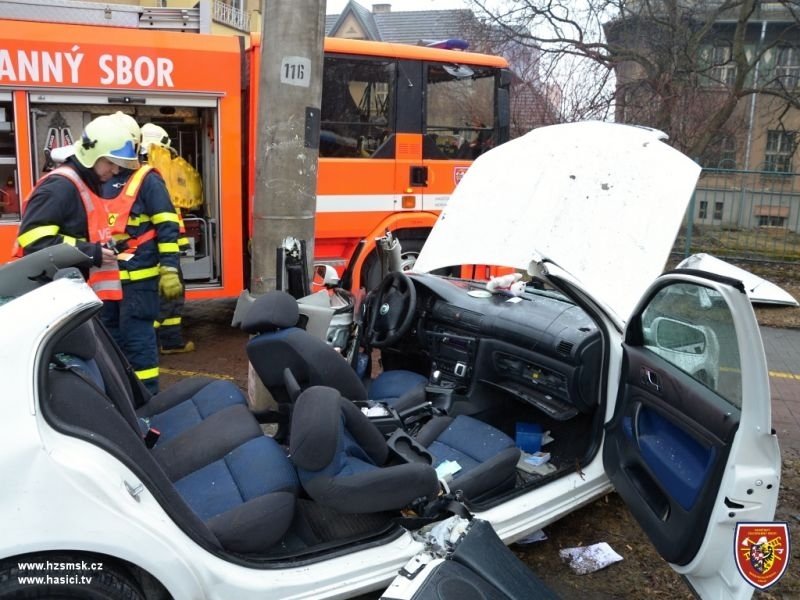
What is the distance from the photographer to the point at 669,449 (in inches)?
106

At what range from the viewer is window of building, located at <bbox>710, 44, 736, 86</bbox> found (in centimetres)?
1446

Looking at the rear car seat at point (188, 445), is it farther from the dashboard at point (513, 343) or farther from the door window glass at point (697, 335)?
the door window glass at point (697, 335)

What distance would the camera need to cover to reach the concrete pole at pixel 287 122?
150 inches

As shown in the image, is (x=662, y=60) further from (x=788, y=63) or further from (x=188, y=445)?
(x=188, y=445)

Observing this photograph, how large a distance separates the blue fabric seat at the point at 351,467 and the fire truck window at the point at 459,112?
4698 mm

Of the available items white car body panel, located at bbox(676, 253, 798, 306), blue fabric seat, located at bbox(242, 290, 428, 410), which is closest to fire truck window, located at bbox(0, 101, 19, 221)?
blue fabric seat, located at bbox(242, 290, 428, 410)

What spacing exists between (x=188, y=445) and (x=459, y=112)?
5.32 meters

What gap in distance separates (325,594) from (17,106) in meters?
4.99

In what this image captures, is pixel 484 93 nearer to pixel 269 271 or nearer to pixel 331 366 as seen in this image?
pixel 269 271

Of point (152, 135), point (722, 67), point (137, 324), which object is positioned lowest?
point (137, 324)

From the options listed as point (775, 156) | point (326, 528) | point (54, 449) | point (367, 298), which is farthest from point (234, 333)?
point (775, 156)

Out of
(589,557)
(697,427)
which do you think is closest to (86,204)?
(589,557)

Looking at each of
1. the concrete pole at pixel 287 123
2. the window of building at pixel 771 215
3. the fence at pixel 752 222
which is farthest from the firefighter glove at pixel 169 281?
the window of building at pixel 771 215

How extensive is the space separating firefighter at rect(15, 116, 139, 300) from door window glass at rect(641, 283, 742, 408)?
301 cm
